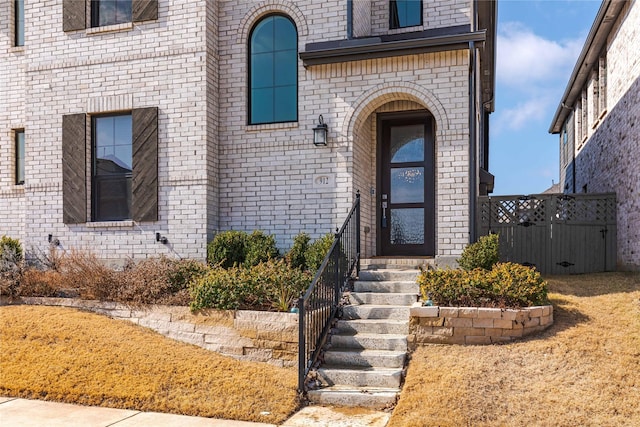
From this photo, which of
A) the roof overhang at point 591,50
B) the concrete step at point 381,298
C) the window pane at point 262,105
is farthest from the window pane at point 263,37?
the roof overhang at point 591,50

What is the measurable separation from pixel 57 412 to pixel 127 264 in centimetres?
387

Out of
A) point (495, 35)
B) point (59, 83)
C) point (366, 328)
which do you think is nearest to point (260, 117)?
point (59, 83)

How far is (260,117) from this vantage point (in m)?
9.84

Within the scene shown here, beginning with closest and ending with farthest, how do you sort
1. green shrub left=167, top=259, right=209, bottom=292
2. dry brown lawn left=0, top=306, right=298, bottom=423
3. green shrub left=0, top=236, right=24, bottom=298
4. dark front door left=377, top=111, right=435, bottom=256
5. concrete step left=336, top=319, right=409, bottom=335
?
dry brown lawn left=0, top=306, right=298, bottom=423 < concrete step left=336, top=319, right=409, bottom=335 < green shrub left=167, top=259, right=209, bottom=292 < green shrub left=0, top=236, right=24, bottom=298 < dark front door left=377, top=111, right=435, bottom=256

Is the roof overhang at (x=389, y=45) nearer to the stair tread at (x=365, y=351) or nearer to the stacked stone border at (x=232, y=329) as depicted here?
Result: the stacked stone border at (x=232, y=329)

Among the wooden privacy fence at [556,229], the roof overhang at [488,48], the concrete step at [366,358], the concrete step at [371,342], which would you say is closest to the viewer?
the concrete step at [366,358]

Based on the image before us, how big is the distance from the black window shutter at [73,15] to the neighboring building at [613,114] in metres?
9.85

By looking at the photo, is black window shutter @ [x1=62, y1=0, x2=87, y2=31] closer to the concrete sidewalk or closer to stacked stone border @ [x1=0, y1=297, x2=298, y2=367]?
stacked stone border @ [x1=0, y1=297, x2=298, y2=367]

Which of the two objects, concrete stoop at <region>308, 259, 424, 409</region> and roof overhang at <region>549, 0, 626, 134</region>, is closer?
concrete stoop at <region>308, 259, 424, 409</region>

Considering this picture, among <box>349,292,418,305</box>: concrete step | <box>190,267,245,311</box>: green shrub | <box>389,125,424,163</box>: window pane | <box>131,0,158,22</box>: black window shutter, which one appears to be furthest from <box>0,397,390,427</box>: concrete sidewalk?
<box>131,0,158,22</box>: black window shutter

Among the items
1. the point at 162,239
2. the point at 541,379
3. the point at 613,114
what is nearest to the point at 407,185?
the point at 162,239

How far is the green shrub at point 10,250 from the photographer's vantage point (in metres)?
9.55

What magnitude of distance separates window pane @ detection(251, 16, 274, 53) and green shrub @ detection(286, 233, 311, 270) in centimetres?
350

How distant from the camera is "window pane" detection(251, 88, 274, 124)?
9.81 metres
